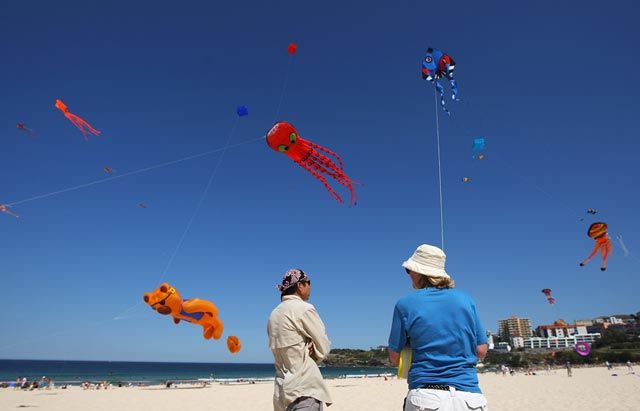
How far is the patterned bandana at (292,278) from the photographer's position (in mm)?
2139

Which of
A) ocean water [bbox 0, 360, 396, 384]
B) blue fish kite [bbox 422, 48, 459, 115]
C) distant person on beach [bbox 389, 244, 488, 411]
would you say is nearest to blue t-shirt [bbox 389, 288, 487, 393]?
distant person on beach [bbox 389, 244, 488, 411]

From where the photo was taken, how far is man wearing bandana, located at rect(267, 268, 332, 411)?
184 centimetres

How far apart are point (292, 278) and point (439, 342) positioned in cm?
87

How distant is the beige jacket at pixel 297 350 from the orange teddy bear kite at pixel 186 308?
844 cm

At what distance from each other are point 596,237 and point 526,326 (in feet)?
396

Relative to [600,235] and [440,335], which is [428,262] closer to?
[440,335]

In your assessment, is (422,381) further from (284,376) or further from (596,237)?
(596,237)

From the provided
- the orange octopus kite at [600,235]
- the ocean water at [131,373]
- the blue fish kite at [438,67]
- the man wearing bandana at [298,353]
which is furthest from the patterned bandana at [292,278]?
the ocean water at [131,373]

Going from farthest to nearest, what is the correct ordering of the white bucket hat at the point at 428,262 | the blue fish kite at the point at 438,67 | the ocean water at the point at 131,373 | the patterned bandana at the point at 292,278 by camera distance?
the ocean water at the point at 131,373 < the blue fish kite at the point at 438,67 < the patterned bandana at the point at 292,278 < the white bucket hat at the point at 428,262

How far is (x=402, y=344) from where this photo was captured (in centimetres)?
173

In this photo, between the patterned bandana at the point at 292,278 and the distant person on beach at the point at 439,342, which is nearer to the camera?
the distant person on beach at the point at 439,342

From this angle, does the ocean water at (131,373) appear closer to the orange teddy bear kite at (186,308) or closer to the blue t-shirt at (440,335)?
the orange teddy bear kite at (186,308)

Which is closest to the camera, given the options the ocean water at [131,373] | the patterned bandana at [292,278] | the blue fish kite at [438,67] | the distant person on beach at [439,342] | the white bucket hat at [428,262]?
the distant person on beach at [439,342]

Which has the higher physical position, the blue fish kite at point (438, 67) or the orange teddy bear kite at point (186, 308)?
the blue fish kite at point (438, 67)
